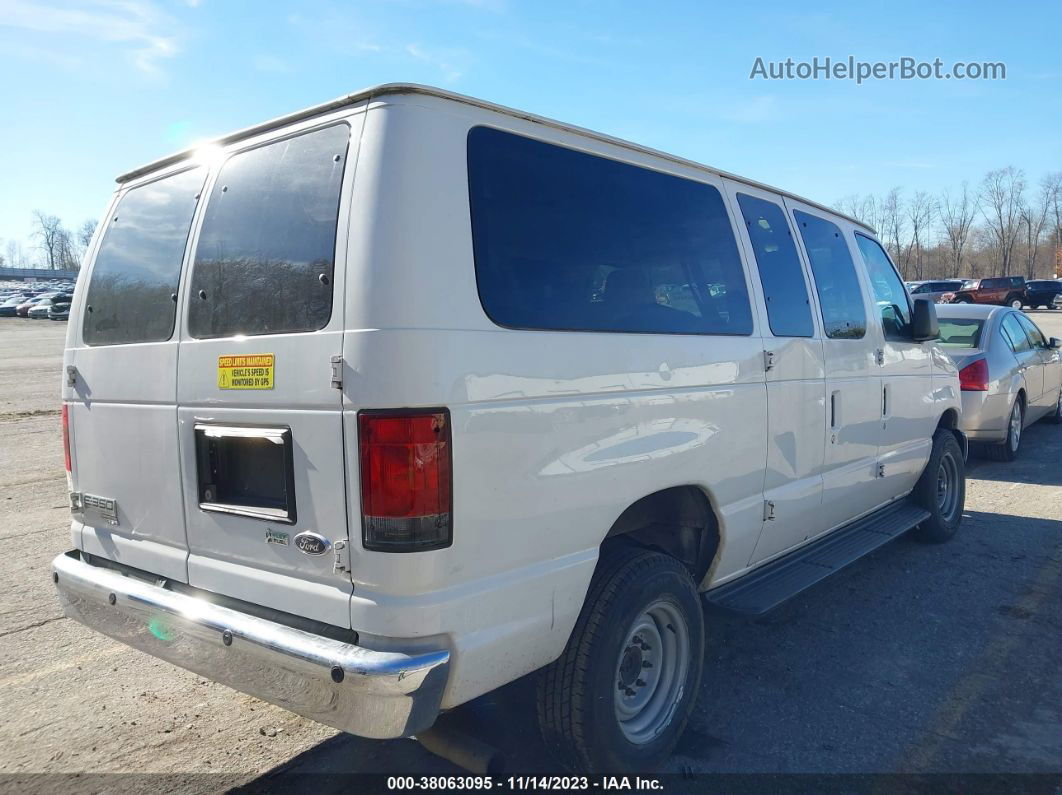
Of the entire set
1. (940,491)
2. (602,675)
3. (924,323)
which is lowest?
(940,491)

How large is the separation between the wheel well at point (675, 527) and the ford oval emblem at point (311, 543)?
3.75ft

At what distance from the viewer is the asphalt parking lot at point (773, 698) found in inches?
127

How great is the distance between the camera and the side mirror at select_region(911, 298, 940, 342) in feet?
17.2

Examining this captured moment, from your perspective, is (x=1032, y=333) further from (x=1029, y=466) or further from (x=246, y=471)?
(x=246, y=471)

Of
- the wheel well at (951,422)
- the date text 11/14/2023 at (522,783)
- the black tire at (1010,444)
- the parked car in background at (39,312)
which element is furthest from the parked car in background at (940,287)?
the parked car in background at (39,312)

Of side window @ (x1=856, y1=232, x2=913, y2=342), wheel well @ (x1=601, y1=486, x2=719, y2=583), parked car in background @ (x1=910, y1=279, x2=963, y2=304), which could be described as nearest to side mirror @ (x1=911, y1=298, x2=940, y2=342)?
side window @ (x1=856, y1=232, x2=913, y2=342)

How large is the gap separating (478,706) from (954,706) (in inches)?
89.4

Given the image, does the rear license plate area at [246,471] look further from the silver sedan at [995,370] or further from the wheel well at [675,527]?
the silver sedan at [995,370]

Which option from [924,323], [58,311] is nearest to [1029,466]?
[924,323]

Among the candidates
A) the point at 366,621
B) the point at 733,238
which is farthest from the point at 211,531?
the point at 733,238

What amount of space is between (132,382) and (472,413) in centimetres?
155

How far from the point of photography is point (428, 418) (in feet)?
7.54

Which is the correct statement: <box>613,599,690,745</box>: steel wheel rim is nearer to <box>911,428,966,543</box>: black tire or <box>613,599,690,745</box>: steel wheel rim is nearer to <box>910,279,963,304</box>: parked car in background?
<box>911,428,966,543</box>: black tire

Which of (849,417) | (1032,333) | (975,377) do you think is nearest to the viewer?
(849,417)
